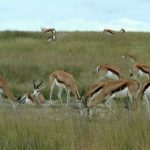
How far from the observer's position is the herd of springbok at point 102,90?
41.2ft

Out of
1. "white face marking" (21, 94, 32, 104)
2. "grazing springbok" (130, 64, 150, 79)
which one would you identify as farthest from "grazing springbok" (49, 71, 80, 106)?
"grazing springbok" (130, 64, 150, 79)

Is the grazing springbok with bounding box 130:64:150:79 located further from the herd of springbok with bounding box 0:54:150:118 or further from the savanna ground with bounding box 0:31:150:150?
the savanna ground with bounding box 0:31:150:150

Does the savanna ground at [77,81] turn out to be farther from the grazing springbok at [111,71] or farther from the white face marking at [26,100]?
the white face marking at [26,100]

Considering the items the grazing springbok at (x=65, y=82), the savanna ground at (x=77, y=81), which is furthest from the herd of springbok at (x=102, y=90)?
the savanna ground at (x=77, y=81)

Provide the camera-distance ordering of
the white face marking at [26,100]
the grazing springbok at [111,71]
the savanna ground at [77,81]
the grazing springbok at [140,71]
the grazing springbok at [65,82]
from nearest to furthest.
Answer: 1. the savanna ground at [77,81]
2. the white face marking at [26,100]
3. the grazing springbok at [65,82]
4. the grazing springbok at [111,71]
5. the grazing springbok at [140,71]

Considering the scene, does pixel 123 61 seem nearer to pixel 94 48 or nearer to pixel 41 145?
pixel 94 48

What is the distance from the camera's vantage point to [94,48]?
28641 mm

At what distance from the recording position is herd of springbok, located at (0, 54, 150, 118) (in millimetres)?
12547

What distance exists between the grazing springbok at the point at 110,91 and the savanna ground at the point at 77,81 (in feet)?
3.77

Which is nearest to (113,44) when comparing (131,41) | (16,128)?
(131,41)

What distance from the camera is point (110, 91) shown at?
13055 millimetres

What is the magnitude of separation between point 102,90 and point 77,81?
252 inches

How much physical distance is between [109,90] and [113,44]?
59.2ft

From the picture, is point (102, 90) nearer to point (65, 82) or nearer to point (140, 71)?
point (65, 82)
